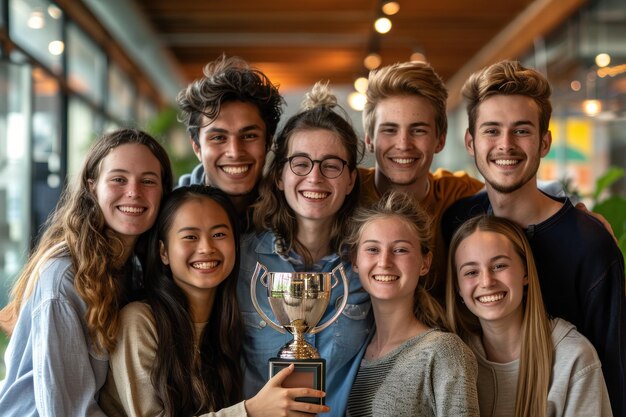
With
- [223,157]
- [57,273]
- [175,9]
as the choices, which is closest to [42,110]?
[175,9]

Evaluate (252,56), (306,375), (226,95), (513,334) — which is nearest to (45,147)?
(226,95)

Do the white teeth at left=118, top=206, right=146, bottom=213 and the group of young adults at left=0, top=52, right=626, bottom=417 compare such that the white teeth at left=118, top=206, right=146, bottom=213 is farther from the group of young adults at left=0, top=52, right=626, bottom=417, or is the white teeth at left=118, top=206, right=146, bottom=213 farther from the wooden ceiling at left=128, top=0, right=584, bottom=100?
the wooden ceiling at left=128, top=0, right=584, bottom=100

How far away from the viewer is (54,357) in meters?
2.45

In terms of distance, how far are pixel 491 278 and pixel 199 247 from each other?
0.92m

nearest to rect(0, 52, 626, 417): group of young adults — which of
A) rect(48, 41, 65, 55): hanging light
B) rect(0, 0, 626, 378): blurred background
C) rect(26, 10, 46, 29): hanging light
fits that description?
rect(0, 0, 626, 378): blurred background

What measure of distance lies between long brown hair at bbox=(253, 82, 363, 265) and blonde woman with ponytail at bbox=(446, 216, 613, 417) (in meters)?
0.42

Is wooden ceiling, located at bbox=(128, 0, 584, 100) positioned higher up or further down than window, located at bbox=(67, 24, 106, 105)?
higher up

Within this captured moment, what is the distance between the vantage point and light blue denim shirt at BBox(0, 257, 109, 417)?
245 cm

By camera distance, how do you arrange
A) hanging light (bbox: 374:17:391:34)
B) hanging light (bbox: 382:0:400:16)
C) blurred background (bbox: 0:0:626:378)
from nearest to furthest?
blurred background (bbox: 0:0:626:378), hanging light (bbox: 382:0:400:16), hanging light (bbox: 374:17:391:34)

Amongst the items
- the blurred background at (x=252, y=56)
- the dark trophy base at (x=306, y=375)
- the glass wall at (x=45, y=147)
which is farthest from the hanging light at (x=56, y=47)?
the dark trophy base at (x=306, y=375)

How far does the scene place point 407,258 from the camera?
2678 mm

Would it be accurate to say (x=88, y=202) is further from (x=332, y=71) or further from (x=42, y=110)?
(x=332, y=71)

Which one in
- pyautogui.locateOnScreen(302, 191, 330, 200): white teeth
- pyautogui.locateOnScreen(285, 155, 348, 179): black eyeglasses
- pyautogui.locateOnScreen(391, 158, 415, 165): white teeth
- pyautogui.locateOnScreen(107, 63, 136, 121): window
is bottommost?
pyautogui.locateOnScreen(302, 191, 330, 200): white teeth

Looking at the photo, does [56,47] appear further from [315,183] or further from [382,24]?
[315,183]
